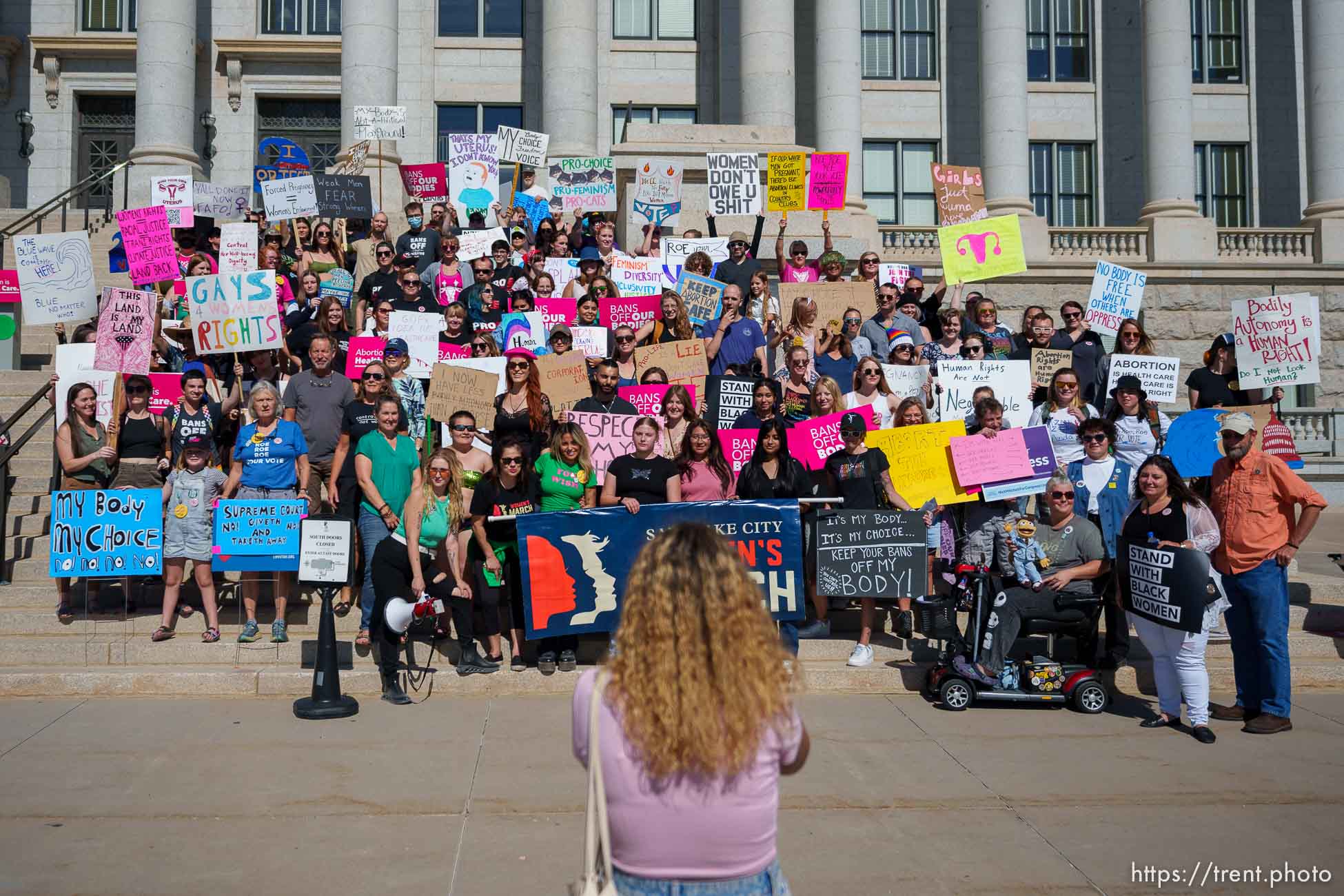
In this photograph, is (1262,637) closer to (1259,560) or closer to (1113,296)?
(1259,560)

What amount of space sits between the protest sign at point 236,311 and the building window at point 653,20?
66.3ft

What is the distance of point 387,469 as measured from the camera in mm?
10070

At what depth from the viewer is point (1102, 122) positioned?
103 feet

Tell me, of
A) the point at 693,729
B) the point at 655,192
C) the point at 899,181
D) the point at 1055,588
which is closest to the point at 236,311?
the point at 655,192

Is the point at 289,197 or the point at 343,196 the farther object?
the point at 343,196

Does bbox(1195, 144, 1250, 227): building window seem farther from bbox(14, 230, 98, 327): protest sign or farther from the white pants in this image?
Result: bbox(14, 230, 98, 327): protest sign

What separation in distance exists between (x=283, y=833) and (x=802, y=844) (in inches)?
109

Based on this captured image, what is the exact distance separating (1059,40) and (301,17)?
1971cm

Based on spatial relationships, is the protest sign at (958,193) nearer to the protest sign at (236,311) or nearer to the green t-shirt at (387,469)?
the protest sign at (236,311)

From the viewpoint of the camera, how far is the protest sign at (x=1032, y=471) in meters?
10.8

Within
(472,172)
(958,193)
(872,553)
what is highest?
(472,172)

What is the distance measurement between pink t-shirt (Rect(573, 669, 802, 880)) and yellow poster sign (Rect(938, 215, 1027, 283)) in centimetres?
1309

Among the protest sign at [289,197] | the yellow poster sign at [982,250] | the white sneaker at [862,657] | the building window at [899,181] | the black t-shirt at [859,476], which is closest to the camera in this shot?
the white sneaker at [862,657]

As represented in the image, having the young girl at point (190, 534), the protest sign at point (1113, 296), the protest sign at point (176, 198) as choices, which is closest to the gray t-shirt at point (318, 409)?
the young girl at point (190, 534)
